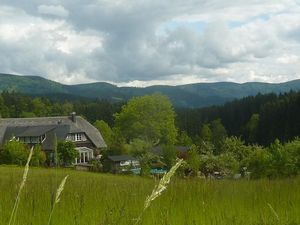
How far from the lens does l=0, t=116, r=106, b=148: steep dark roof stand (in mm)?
78188

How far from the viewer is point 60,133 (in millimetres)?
75125

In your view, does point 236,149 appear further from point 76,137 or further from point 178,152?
point 76,137

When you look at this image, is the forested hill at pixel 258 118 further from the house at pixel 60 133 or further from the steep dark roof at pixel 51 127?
the house at pixel 60 133

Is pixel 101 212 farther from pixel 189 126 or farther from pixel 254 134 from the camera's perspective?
pixel 189 126

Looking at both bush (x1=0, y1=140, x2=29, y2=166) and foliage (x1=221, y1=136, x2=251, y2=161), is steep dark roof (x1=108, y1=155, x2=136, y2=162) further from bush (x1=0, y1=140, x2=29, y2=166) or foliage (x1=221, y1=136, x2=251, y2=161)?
foliage (x1=221, y1=136, x2=251, y2=161)

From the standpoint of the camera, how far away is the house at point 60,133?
7625cm

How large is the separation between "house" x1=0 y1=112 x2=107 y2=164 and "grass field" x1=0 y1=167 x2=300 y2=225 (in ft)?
223

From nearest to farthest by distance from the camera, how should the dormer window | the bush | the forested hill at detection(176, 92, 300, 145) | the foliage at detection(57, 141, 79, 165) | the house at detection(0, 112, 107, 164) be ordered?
the bush < the foliage at detection(57, 141, 79, 165) < the house at detection(0, 112, 107, 164) < the dormer window < the forested hill at detection(176, 92, 300, 145)

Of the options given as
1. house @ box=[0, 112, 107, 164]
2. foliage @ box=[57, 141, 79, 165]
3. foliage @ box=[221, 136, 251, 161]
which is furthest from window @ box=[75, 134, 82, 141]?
foliage @ box=[221, 136, 251, 161]

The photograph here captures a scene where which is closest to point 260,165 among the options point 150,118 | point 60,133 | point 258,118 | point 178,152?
point 178,152

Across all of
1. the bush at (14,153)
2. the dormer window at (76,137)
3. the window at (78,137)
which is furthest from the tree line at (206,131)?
the bush at (14,153)

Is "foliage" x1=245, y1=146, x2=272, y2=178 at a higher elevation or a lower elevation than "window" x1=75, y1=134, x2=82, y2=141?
higher

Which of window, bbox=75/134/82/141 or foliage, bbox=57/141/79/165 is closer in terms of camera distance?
foliage, bbox=57/141/79/165

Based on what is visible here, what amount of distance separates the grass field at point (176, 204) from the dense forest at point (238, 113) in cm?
9071
